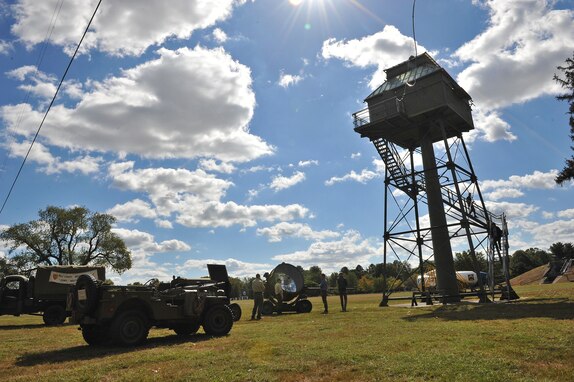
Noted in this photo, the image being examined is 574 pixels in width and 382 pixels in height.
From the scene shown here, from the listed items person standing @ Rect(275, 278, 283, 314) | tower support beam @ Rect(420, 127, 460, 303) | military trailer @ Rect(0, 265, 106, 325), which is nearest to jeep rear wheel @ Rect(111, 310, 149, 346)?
military trailer @ Rect(0, 265, 106, 325)

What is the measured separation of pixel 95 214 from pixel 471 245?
50575 mm

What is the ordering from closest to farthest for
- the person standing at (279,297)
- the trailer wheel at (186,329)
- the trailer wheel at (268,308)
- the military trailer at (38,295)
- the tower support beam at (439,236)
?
the trailer wheel at (186,329) → the military trailer at (38,295) → the trailer wheel at (268,308) → the person standing at (279,297) → the tower support beam at (439,236)

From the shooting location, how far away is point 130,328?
11.1m

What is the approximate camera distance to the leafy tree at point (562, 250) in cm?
9644

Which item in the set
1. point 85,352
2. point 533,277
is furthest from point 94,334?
point 533,277

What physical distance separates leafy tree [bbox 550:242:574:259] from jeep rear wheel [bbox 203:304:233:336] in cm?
10653

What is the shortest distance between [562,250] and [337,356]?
4488 inches

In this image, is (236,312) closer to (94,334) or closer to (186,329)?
(186,329)

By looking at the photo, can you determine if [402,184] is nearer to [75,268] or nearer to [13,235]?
[75,268]

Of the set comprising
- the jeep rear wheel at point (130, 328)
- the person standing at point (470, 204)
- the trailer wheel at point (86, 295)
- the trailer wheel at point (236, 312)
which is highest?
the person standing at point (470, 204)

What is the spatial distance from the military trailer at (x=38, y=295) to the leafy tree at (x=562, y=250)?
107 m

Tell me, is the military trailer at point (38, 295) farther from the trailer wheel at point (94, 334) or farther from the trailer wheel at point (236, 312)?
the trailer wheel at point (94, 334)

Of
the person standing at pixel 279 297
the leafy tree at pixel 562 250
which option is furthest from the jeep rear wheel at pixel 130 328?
the leafy tree at pixel 562 250

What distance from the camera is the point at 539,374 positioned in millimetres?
6125
